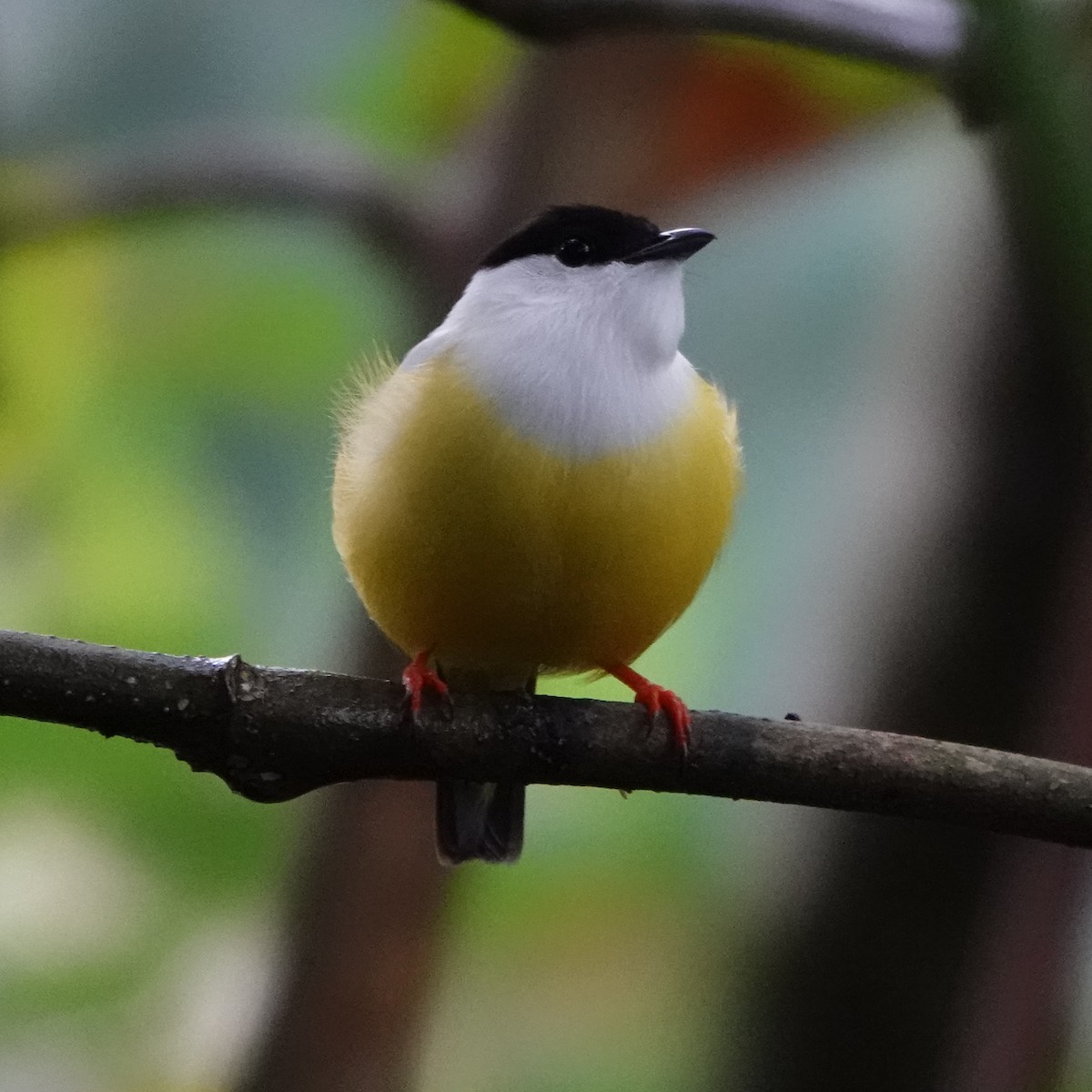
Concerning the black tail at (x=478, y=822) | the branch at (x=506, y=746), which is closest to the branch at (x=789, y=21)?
the branch at (x=506, y=746)

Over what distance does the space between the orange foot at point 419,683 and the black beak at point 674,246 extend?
2.09ft

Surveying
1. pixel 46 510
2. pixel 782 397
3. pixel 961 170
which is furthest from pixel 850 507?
pixel 46 510

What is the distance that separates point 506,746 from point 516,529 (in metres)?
0.35

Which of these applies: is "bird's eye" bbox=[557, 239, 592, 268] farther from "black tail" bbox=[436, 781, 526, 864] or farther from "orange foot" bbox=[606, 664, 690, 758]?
"black tail" bbox=[436, 781, 526, 864]

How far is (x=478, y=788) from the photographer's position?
1990 millimetres

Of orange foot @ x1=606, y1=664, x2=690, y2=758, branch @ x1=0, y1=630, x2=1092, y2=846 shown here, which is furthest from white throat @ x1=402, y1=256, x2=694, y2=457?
branch @ x1=0, y1=630, x2=1092, y2=846

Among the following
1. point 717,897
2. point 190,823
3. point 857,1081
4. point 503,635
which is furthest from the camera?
point 717,897

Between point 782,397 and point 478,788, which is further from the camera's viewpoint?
point 782,397

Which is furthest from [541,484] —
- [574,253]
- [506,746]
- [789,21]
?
[789,21]

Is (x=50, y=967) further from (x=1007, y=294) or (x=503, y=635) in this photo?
(x=1007, y=294)

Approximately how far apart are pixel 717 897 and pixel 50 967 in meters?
1.06

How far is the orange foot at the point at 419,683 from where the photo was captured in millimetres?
1271

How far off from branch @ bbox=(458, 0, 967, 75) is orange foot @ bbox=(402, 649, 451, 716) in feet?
1.95

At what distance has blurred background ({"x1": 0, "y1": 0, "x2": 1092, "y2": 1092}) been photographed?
76.6 inches
